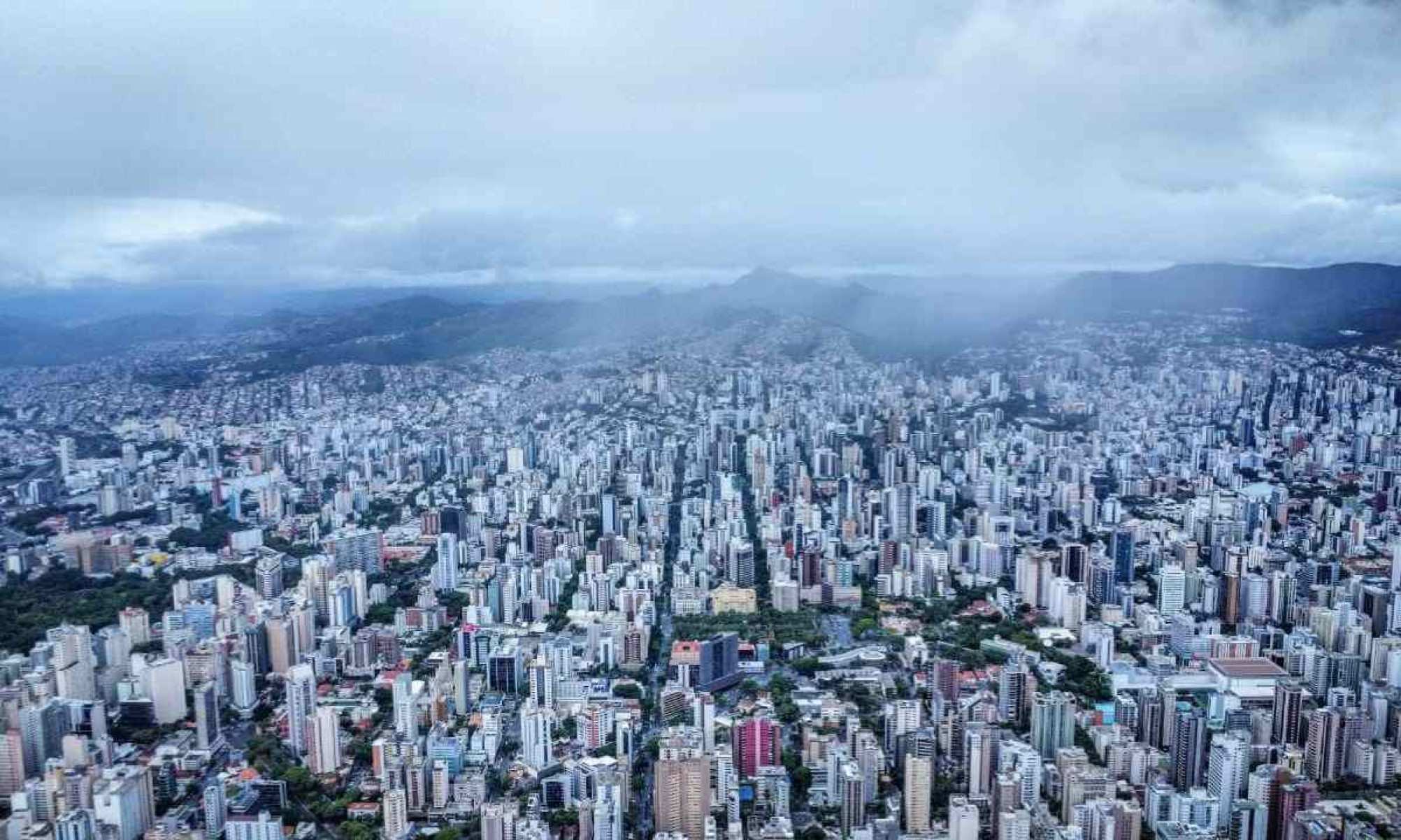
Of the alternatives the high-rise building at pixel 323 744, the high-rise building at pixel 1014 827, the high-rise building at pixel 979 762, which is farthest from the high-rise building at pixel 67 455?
the high-rise building at pixel 1014 827

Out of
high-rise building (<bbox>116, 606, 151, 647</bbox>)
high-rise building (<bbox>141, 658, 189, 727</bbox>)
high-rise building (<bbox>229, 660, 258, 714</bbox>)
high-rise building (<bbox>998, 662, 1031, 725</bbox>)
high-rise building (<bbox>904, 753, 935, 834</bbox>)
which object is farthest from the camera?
high-rise building (<bbox>116, 606, 151, 647</bbox>)

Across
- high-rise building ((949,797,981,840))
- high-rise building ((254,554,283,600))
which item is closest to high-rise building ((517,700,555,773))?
high-rise building ((949,797,981,840))

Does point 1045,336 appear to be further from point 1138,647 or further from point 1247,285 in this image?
point 1138,647

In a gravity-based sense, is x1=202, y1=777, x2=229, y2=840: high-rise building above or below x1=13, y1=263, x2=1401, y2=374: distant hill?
below

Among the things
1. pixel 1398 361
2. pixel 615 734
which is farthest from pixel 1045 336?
pixel 615 734

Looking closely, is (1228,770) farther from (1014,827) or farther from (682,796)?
(682,796)

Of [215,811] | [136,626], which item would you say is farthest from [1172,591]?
[136,626]

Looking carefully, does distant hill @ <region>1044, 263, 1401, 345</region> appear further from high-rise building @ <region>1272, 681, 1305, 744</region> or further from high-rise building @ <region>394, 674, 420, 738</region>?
high-rise building @ <region>394, 674, 420, 738</region>
